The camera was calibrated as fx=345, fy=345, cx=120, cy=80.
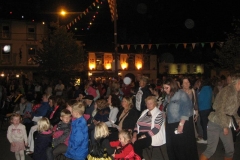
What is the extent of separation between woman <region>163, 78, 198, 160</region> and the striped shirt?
1.08 feet

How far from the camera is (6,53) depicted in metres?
40.9

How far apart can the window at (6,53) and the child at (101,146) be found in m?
36.7

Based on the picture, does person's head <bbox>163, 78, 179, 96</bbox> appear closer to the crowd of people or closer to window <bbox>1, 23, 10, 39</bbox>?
the crowd of people

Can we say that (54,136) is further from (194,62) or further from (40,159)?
(194,62)

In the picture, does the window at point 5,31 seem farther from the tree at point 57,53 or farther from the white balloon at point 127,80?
the white balloon at point 127,80

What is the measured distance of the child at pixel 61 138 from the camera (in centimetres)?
688

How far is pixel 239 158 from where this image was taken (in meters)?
8.15

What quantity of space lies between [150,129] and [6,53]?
36.9 meters

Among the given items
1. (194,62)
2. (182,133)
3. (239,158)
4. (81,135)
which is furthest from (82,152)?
(194,62)

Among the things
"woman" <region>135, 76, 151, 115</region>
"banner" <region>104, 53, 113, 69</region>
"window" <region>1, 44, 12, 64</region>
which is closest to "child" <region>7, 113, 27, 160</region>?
"woman" <region>135, 76, 151, 115</region>

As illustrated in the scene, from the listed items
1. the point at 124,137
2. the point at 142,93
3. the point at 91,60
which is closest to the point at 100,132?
the point at 124,137

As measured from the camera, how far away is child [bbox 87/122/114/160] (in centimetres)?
602

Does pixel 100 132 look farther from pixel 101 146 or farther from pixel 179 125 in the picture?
pixel 179 125

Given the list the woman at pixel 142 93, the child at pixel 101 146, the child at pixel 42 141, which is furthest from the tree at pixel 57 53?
the child at pixel 101 146
